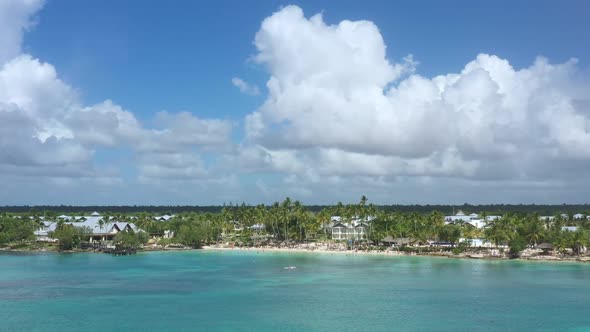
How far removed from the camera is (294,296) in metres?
57.9

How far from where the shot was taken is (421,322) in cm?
4606

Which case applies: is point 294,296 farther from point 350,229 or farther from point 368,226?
point 350,229

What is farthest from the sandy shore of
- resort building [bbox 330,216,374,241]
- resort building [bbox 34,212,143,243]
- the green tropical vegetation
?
resort building [bbox 34,212,143,243]

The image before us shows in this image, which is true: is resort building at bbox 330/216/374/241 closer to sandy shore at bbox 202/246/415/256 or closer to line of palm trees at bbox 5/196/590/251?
line of palm trees at bbox 5/196/590/251

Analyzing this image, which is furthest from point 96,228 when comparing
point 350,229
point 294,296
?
point 294,296

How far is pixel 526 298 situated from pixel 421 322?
1775 centimetres

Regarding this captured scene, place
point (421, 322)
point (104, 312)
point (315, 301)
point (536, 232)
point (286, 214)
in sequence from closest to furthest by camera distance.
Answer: point (421, 322), point (104, 312), point (315, 301), point (536, 232), point (286, 214)

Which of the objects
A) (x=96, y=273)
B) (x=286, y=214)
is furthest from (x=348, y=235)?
(x=96, y=273)

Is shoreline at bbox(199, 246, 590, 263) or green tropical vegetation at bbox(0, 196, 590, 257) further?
green tropical vegetation at bbox(0, 196, 590, 257)

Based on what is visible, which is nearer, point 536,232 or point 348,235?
point 536,232

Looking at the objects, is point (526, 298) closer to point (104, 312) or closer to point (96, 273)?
point (104, 312)

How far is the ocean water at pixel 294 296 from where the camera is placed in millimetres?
46062

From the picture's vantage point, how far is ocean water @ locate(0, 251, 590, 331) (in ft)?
151

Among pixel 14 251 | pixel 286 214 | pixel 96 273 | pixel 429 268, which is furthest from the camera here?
pixel 286 214
